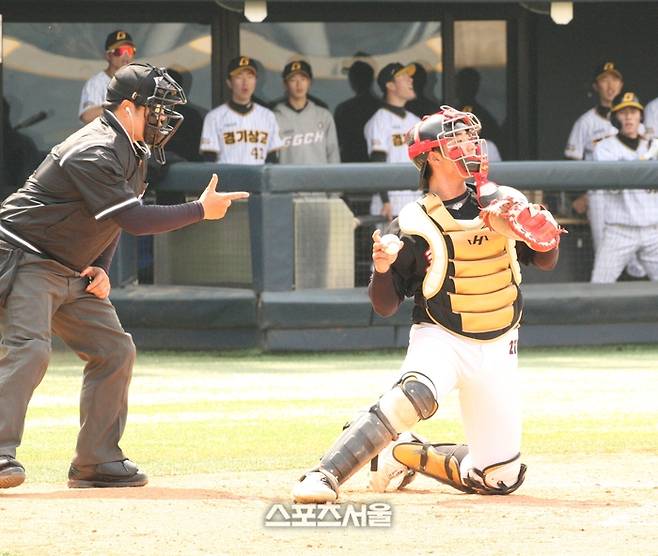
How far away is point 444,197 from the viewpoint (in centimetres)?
512

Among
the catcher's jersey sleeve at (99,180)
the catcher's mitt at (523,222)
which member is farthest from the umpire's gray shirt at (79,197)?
the catcher's mitt at (523,222)

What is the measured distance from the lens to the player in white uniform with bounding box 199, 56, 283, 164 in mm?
11172

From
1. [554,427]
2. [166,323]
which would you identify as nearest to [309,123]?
[166,323]

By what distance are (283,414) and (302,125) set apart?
4.61 m

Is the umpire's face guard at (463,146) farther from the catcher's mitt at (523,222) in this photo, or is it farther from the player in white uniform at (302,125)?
the player in white uniform at (302,125)

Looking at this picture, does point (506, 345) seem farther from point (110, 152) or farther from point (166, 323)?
point (166, 323)

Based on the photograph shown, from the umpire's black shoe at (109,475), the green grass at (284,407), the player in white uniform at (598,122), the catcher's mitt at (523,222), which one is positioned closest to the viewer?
the catcher's mitt at (523,222)

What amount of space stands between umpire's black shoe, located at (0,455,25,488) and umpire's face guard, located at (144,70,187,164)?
1.24 metres

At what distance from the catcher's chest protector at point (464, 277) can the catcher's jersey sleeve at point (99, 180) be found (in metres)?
0.99

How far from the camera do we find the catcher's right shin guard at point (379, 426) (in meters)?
4.71

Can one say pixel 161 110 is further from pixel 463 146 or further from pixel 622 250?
pixel 622 250

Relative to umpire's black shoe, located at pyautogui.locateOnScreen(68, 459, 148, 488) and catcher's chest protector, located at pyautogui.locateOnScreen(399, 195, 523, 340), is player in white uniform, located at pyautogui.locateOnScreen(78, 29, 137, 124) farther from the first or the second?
catcher's chest protector, located at pyautogui.locateOnScreen(399, 195, 523, 340)

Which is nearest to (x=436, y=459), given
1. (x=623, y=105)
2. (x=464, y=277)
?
(x=464, y=277)

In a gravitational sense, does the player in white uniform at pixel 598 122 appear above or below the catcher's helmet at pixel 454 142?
above
